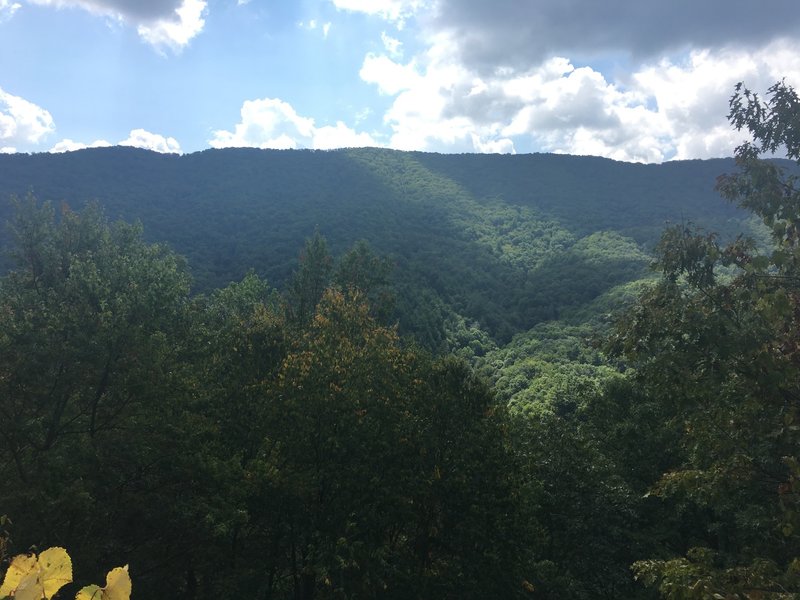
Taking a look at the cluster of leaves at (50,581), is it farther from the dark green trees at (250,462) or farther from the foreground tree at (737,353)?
the dark green trees at (250,462)

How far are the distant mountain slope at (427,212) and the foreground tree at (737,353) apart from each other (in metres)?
59.3

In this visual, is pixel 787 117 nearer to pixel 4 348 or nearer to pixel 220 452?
pixel 220 452

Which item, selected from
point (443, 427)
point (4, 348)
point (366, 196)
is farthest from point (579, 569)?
point (366, 196)

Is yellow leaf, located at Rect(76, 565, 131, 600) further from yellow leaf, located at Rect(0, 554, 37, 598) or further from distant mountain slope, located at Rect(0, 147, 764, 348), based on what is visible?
distant mountain slope, located at Rect(0, 147, 764, 348)

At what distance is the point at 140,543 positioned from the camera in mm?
14539

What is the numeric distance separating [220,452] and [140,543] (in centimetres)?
319

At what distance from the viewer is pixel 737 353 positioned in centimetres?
725

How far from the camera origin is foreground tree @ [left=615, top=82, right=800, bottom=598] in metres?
6.16

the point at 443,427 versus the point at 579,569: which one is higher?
the point at 443,427

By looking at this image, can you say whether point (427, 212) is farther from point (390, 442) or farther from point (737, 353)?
point (737, 353)

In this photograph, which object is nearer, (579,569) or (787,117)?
(787,117)

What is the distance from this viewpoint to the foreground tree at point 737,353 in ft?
20.2

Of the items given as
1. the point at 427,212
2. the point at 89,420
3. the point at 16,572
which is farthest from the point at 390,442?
the point at 427,212

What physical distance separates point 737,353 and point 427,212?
144 m
